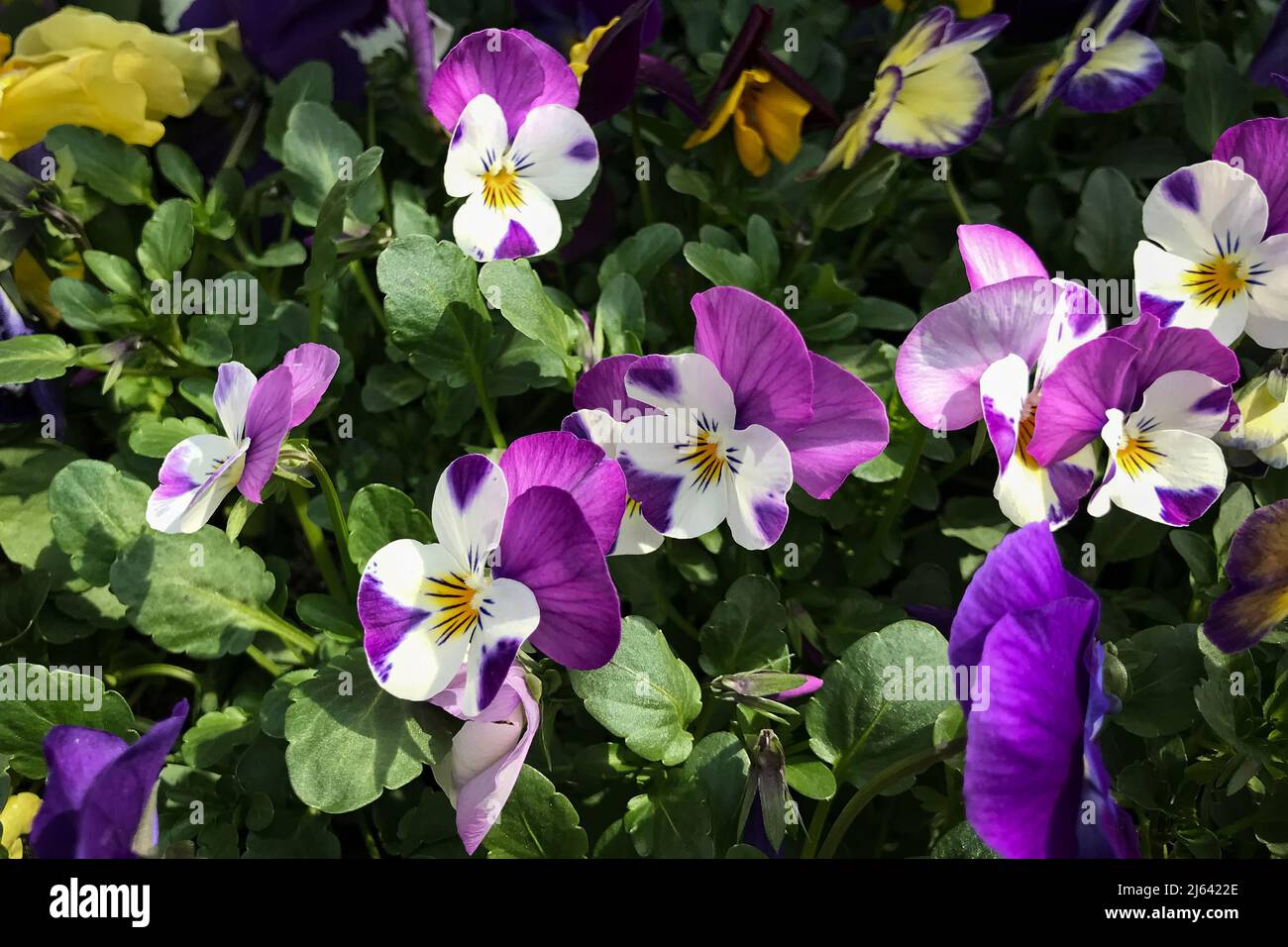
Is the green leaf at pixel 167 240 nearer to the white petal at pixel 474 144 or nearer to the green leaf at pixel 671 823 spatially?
the white petal at pixel 474 144

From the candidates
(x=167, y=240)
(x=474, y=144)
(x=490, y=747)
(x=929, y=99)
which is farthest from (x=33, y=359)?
(x=929, y=99)

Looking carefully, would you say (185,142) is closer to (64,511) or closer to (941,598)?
(64,511)

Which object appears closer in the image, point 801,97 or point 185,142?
point 801,97

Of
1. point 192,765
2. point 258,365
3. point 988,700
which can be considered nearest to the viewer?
point 988,700

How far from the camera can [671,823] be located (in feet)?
2.49

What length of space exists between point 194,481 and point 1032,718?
0.49 metres

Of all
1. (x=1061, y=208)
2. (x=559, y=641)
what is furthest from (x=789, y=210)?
(x=559, y=641)

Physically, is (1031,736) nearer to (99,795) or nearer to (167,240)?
(99,795)

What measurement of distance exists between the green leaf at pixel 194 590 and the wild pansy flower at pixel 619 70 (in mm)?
435

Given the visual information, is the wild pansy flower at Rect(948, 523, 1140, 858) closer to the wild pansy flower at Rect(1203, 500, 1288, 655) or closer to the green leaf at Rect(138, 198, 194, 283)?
the wild pansy flower at Rect(1203, 500, 1288, 655)

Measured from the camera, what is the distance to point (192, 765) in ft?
2.78

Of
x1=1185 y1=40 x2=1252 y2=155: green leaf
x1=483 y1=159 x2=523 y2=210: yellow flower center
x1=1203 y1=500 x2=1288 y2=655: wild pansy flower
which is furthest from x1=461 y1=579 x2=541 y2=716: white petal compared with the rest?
x1=1185 y1=40 x2=1252 y2=155: green leaf

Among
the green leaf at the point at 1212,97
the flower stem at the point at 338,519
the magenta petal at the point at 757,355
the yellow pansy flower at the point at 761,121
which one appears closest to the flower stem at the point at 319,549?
the flower stem at the point at 338,519
